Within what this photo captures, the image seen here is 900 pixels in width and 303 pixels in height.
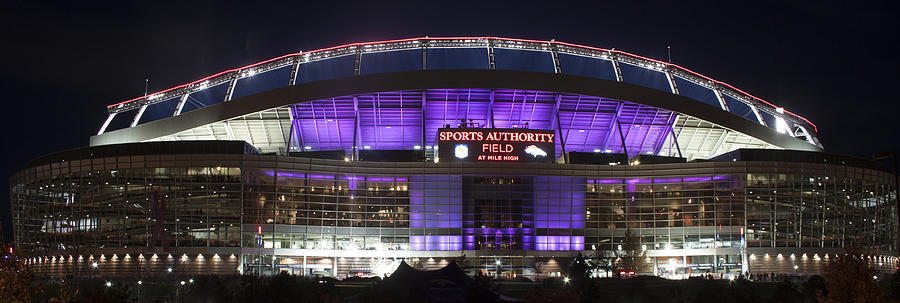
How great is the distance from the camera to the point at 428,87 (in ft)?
287

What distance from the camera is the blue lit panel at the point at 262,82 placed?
93500 mm

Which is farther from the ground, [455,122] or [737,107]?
Answer: [737,107]

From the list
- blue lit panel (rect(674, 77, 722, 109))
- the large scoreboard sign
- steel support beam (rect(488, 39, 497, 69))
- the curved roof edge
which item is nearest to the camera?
the large scoreboard sign

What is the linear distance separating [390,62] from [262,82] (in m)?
15.3

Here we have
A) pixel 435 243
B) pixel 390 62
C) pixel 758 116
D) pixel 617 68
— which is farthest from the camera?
pixel 758 116

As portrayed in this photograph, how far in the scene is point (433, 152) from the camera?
93375 millimetres

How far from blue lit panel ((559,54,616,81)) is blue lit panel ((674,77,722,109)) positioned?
974cm

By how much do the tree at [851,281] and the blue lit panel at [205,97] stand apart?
7713cm

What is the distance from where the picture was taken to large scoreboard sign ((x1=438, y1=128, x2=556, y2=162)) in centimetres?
8550

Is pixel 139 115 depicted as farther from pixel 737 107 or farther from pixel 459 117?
pixel 737 107

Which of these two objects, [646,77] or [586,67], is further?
[646,77]

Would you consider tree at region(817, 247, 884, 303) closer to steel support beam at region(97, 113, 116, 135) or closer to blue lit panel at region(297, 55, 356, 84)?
blue lit panel at region(297, 55, 356, 84)

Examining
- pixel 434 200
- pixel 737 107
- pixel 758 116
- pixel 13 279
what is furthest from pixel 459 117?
pixel 13 279

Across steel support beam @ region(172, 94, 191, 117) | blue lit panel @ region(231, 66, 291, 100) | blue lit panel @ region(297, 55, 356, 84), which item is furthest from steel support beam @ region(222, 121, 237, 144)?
blue lit panel @ region(297, 55, 356, 84)
